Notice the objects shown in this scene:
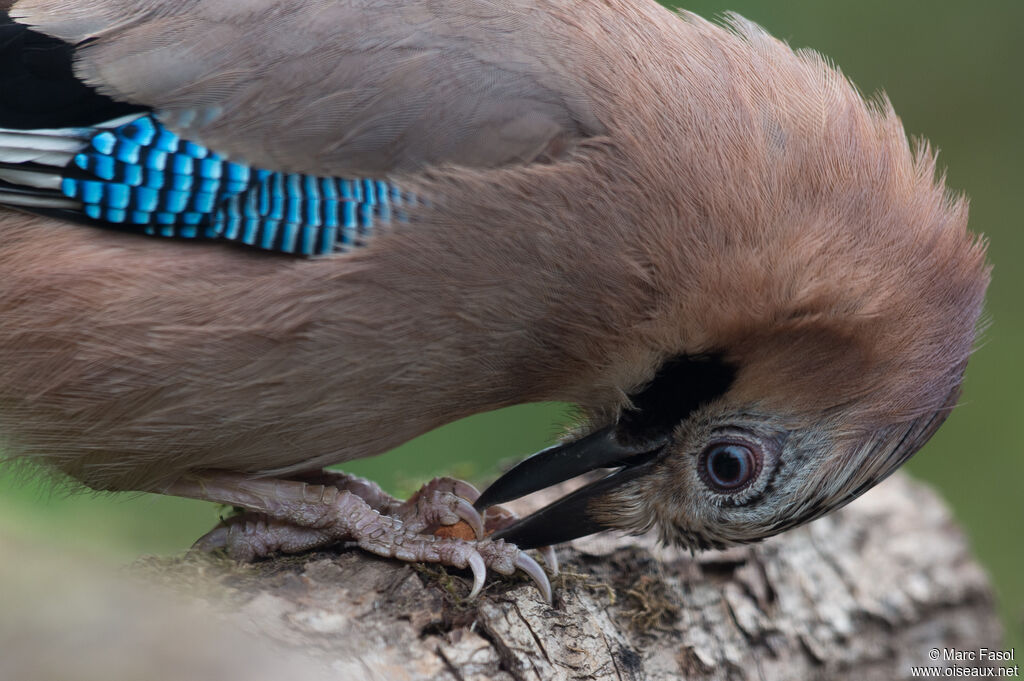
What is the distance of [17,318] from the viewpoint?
3705 millimetres

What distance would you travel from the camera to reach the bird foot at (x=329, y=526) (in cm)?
365

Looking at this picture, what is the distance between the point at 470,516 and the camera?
4.07 metres

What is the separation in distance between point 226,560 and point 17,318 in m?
1.10

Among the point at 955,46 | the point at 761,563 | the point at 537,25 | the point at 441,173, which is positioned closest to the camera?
the point at 441,173

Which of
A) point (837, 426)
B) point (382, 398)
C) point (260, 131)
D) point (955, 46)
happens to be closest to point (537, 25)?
point (260, 131)

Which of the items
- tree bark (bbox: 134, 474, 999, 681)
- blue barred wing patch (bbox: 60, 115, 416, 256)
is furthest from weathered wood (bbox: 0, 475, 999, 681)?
Answer: blue barred wing patch (bbox: 60, 115, 416, 256)

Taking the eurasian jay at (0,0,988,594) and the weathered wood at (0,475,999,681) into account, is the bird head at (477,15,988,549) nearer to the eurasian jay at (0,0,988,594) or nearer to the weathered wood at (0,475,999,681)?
the eurasian jay at (0,0,988,594)

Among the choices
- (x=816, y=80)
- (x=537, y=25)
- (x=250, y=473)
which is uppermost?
(x=816, y=80)

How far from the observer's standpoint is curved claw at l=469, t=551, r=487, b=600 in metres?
3.53

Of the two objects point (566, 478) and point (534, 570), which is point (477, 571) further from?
point (566, 478)

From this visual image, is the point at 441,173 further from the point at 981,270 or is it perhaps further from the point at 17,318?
the point at 981,270

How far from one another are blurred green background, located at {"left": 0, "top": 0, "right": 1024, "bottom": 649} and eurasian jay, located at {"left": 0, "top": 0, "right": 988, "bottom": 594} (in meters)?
2.38

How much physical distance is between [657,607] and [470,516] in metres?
0.78

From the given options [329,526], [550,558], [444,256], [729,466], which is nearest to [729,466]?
[729,466]
